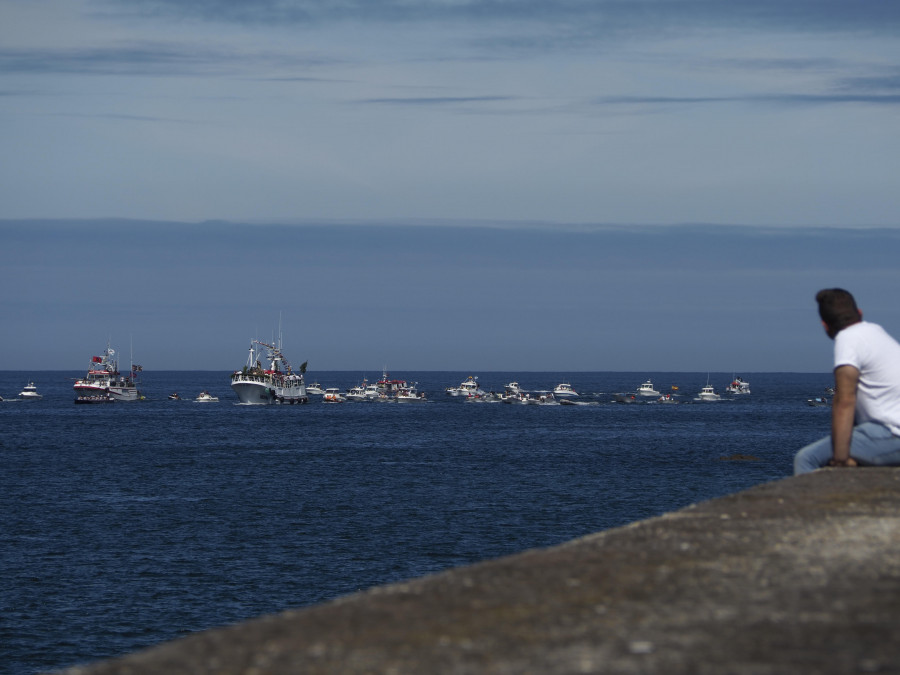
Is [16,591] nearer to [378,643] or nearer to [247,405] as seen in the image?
[378,643]

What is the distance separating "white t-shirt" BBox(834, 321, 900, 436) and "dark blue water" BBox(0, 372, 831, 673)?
26523 mm

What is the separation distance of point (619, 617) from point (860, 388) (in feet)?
18.2

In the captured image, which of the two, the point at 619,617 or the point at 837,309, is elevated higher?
the point at 837,309

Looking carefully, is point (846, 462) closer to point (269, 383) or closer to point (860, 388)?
point (860, 388)

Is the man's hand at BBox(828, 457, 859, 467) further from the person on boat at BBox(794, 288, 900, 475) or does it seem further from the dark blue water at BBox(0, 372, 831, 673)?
the dark blue water at BBox(0, 372, 831, 673)

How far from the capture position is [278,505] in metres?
60.7

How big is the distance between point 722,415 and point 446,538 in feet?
381

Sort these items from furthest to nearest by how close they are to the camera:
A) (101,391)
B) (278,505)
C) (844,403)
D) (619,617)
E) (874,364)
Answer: (101,391), (278,505), (874,364), (844,403), (619,617)

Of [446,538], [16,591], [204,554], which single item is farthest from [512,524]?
[16,591]

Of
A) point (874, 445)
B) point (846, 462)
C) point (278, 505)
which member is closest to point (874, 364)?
point (874, 445)

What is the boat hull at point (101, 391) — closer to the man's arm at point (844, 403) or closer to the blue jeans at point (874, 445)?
the blue jeans at point (874, 445)

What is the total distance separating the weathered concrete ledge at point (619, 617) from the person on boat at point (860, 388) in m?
2.37

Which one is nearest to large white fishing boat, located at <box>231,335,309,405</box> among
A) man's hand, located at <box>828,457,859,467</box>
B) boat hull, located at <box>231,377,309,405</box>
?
boat hull, located at <box>231,377,309,405</box>

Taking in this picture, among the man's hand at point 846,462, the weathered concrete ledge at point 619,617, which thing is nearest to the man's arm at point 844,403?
the man's hand at point 846,462
